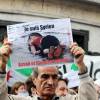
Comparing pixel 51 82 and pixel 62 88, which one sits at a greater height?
pixel 51 82

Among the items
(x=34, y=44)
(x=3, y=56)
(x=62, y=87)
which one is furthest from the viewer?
(x=62, y=87)

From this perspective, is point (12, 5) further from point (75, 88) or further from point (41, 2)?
point (75, 88)

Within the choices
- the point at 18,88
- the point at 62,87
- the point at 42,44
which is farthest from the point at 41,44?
the point at 18,88

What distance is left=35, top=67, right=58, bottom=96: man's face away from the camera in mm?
6004

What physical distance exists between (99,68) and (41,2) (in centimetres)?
817

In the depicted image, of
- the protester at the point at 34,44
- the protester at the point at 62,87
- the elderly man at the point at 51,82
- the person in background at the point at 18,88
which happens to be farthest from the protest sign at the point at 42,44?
the person in background at the point at 18,88

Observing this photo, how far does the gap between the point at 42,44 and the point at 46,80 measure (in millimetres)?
354

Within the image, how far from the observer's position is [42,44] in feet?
20.5

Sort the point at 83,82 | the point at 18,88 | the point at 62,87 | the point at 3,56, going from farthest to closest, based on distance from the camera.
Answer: the point at 18,88
the point at 62,87
the point at 83,82
the point at 3,56

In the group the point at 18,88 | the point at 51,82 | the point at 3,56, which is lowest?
the point at 18,88

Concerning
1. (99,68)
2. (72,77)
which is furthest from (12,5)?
(72,77)

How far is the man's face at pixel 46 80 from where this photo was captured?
600 cm

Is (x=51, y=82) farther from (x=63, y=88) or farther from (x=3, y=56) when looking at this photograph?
(x=63, y=88)

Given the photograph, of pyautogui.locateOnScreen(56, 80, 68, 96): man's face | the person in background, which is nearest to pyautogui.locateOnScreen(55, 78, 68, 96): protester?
pyautogui.locateOnScreen(56, 80, 68, 96): man's face
